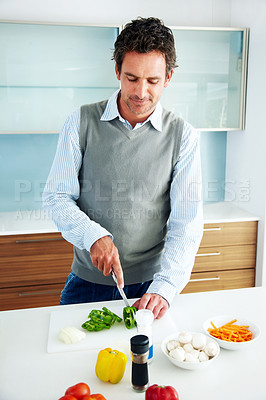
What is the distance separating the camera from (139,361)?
41.1 inches

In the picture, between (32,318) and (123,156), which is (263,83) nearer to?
(123,156)

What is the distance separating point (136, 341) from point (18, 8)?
2.57 m

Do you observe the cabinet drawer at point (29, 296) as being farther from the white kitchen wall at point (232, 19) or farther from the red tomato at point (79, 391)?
the red tomato at point (79, 391)

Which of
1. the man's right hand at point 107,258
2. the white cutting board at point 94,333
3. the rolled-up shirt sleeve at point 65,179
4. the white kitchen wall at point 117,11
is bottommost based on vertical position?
the white cutting board at point 94,333

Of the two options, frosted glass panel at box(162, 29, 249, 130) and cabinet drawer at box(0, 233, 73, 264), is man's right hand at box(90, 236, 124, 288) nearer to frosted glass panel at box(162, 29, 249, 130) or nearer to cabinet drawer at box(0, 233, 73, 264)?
cabinet drawer at box(0, 233, 73, 264)

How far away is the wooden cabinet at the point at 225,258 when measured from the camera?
9.69ft

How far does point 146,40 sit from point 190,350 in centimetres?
104

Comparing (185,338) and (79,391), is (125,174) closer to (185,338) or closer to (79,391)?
(185,338)

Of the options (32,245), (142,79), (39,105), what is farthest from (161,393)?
Answer: (39,105)

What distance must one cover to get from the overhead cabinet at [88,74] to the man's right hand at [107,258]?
162 cm

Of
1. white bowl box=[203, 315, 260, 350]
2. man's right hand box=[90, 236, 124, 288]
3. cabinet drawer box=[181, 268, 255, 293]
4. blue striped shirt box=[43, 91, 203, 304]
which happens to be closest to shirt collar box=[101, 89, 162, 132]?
blue striped shirt box=[43, 91, 203, 304]

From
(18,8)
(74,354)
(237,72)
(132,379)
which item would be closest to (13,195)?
(18,8)

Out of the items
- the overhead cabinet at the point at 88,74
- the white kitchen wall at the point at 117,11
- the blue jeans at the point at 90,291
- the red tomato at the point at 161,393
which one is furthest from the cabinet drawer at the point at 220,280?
the red tomato at the point at 161,393

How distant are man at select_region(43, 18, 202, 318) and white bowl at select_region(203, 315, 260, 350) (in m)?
0.23
